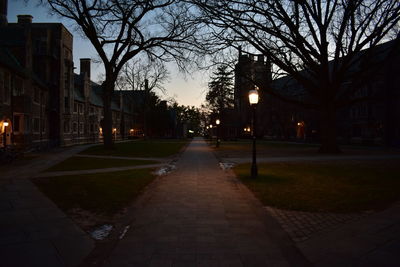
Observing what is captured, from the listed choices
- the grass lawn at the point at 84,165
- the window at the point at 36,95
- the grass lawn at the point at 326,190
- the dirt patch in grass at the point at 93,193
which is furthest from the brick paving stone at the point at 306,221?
the window at the point at 36,95

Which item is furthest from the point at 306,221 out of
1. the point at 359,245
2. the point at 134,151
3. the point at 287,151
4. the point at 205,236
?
the point at 287,151

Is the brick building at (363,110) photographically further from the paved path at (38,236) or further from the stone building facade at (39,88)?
the paved path at (38,236)

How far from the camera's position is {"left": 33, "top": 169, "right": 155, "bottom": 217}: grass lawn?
7535 millimetres

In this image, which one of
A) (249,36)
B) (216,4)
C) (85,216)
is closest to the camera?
(85,216)

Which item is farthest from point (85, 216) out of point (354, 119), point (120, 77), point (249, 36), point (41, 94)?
point (120, 77)

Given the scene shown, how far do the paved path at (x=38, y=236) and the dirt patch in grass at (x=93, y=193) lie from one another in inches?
14.4

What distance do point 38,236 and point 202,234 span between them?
9.62ft

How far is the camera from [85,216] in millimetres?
6664

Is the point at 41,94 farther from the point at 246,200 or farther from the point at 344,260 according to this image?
the point at 344,260

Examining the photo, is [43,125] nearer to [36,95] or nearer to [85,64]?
[36,95]

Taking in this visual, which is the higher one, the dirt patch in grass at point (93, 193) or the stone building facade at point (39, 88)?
the stone building facade at point (39, 88)

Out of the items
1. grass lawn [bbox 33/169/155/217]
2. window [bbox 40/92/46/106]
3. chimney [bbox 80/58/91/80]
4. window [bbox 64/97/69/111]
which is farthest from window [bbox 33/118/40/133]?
chimney [bbox 80/58/91/80]

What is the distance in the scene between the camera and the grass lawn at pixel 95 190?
754 cm

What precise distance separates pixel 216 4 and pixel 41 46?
22649 millimetres
